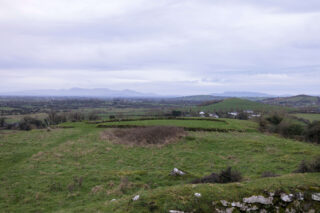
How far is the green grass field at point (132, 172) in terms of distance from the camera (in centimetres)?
821

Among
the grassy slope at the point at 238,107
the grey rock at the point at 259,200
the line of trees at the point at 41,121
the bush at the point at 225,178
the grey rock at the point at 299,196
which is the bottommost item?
the line of trees at the point at 41,121

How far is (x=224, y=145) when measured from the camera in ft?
79.8

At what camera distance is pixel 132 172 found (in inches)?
593

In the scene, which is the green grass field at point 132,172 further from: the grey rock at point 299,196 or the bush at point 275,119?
the bush at point 275,119

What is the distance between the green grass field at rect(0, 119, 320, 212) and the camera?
26.9 ft

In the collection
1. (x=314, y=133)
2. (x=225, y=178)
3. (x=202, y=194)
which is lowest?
(x=314, y=133)

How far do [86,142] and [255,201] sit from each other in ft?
82.6

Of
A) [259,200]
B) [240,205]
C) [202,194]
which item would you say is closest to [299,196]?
[259,200]

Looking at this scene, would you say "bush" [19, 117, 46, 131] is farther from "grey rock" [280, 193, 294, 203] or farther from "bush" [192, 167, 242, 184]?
"grey rock" [280, 193, 294, 203]

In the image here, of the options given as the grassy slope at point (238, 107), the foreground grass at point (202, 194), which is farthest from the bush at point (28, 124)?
the grassy slope at point (238, 107)

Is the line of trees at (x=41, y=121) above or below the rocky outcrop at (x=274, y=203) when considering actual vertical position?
below

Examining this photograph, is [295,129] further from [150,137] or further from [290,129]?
[150,137]

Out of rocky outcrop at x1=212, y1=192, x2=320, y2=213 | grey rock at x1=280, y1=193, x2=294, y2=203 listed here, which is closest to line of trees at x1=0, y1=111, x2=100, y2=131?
rocky outcrop at x1=212, y1=192, x2=320, y2=213

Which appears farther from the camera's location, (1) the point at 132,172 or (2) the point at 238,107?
(2) the point at 238,107
